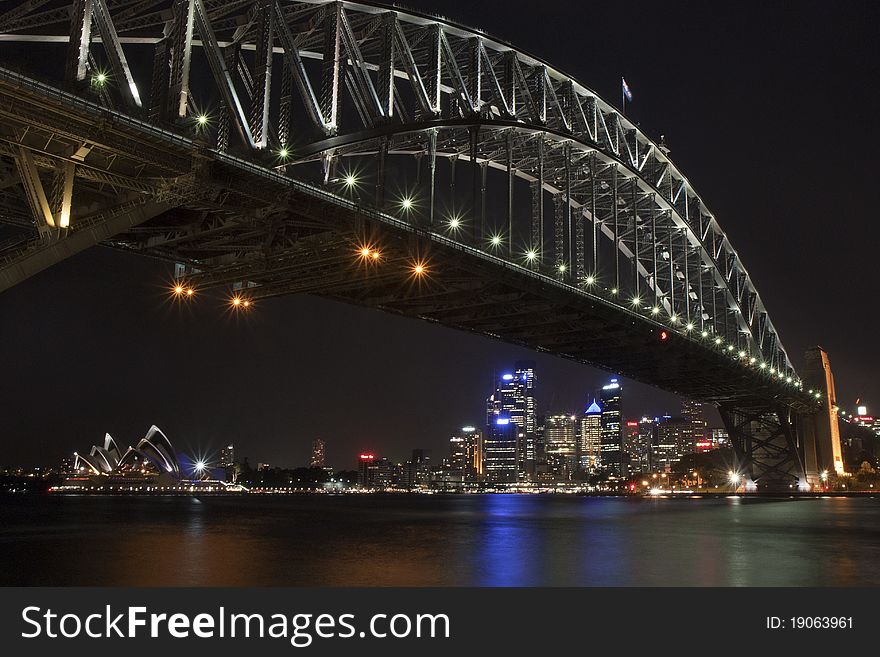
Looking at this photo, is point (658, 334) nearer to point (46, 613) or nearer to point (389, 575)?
point (389, 575)

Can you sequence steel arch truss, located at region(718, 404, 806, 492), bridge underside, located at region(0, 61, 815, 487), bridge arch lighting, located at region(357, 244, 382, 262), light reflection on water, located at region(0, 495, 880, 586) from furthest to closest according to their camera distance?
steel arch truss, located at region(718, 404, 806, 492)
bridge arch lighting, located at region(357, 244, 382, 262)
bridge underside, located at region(0, 61, 815, 487)
light reflection on water, located at region(0, 495, 880, 586)

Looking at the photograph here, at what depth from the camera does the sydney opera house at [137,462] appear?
13225cm

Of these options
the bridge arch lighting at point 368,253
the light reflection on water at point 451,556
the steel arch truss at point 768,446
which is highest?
the bridge arch lighting at point 368,253

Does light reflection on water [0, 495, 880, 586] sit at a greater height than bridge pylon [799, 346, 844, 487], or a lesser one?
lesser

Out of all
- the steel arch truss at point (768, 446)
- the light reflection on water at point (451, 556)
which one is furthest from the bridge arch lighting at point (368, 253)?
the steel arch truss at point (768, 446)

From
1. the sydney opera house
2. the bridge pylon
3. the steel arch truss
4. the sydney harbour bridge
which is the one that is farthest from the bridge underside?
the sydney opera house

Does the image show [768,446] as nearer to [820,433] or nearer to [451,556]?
[820,433]

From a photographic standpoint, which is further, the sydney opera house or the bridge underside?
the sydney opera house

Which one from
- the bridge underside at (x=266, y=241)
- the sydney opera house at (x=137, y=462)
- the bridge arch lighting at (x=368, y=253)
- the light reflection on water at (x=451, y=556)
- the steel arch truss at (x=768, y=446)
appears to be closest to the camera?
the light reflection on water at (x=451, y=556)

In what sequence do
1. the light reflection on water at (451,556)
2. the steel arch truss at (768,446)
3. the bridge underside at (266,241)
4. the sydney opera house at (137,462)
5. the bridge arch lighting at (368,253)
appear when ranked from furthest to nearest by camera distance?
the sydney opera house at (137,462) → the steel arch truss at (768,446) → the bridge arch lighting at (368,253) → the bridge underside at (266,241) → the light reflection on water at (451,556)

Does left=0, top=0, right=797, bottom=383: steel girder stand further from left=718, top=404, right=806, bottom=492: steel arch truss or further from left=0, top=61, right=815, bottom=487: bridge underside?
left=718, top=404, right=806, bottom=492: steel arch truss

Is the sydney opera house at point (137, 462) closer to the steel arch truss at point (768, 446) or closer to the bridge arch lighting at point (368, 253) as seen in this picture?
the steel arch truss at point (768, 446)

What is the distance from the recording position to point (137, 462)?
165 m

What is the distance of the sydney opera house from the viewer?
→ 132m
